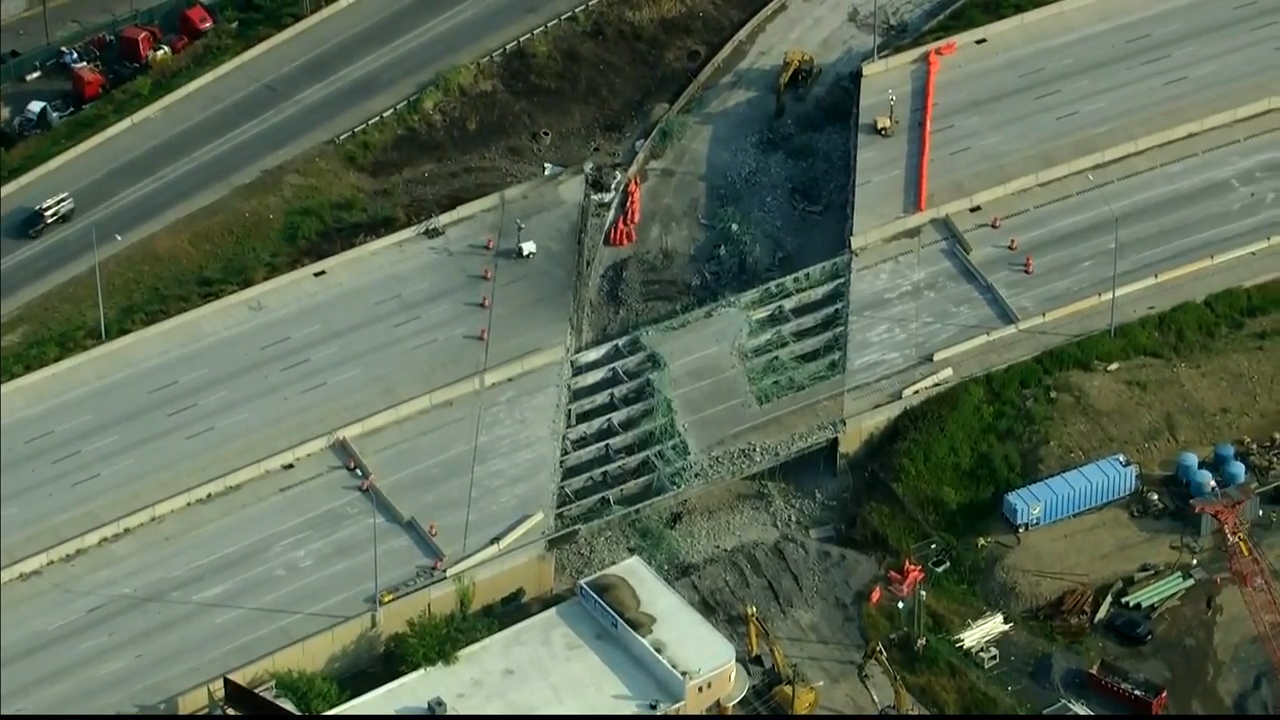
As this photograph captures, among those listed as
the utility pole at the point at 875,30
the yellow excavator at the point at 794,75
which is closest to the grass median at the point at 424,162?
the utility pole at the point at 875,30

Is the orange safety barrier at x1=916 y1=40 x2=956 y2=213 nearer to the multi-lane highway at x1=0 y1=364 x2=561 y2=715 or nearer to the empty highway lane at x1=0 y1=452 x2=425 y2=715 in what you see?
the multi-lane highway at x1=0 y1=364 x2=561 y2=715

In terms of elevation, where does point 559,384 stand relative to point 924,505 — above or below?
above

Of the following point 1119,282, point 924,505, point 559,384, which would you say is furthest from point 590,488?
point 1119,282

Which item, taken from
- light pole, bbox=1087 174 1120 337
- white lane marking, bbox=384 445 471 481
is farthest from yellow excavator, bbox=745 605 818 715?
light pole, bbox=1087 174 1120 337

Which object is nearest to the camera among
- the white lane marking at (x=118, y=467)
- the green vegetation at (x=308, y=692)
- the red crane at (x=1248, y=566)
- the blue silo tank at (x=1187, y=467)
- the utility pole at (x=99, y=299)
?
the green vegetation at (x=308, y=692)

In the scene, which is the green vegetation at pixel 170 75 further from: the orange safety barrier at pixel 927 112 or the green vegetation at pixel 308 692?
the green vegetation at pixel 308 692

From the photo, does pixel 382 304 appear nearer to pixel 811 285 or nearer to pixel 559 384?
pixel 559 384

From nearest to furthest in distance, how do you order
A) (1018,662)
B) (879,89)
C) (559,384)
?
(1018,662) → (559,384) → (879,89)

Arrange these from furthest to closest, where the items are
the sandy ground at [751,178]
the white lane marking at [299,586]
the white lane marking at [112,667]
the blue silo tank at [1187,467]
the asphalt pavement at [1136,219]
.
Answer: the sandy ground at [751,178]
the asphalt pavement at [1136,219]
the blue silo tank at [1187,467]
the white lane marking at [299,586]
the white lane marking at [112,667]
